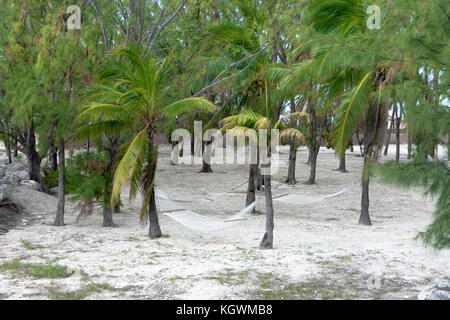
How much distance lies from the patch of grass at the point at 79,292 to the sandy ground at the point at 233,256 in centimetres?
5

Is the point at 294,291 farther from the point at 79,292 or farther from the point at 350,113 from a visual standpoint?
the point at 350,113

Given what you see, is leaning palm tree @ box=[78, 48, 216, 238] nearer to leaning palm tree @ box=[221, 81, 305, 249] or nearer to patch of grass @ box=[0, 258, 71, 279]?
leaning palm tree @ box=[221, 81, 305, 249]

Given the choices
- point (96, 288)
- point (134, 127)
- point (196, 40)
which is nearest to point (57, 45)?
point (134, 127)

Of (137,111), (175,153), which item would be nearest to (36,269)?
(137,111)

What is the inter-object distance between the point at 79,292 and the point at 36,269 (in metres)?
1.20

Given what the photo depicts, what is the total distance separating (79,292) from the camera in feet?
15.9

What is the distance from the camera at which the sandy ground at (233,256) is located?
198 inches

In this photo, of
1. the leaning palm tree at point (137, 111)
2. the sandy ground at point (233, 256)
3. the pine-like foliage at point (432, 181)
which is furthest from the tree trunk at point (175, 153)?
the pine-like foliage at point (432, 181)

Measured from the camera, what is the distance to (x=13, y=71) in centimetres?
871

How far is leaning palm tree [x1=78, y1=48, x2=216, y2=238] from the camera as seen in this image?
691 centimetres

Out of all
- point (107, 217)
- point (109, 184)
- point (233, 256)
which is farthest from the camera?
point (107, 217)

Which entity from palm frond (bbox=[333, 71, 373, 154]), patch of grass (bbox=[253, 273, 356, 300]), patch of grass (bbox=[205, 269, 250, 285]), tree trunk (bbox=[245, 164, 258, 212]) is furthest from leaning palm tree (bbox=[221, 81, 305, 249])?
tree trunk (bbox=[245, 164, 258, 212])

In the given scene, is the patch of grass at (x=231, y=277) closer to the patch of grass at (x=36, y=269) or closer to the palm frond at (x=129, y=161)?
the patch of grass at (x=36, y=269)

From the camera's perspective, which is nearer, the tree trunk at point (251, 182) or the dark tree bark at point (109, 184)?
the dark tree bark at point (109, 184)
